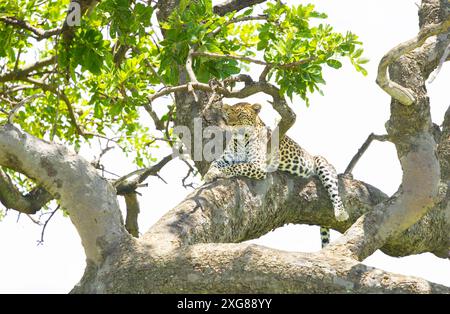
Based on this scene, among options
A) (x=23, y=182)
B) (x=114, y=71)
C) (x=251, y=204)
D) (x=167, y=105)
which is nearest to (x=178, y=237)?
(x=251, y=204)

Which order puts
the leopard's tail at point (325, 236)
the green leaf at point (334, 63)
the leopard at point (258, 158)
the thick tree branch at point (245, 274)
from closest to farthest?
the thick tree branch at point (245, 274)
the green leaf at point (334, 63)
the leopard at point (258, 158)
the leopard's tail at point (325, 236)

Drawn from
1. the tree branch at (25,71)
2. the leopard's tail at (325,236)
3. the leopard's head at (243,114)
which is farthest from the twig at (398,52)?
the tree branch at (25,71)

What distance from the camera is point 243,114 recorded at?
8.84m

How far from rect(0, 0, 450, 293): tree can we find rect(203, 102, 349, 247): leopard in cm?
15

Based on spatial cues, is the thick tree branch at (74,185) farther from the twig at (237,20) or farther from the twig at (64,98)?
the twig at (64,98)

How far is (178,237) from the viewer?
6.07 m

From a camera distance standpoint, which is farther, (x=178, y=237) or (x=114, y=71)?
(x=114, y=71)

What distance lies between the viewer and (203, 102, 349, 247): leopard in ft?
25.5

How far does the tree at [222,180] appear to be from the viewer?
17.2ft

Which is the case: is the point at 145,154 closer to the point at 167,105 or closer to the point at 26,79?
the point at 167,105

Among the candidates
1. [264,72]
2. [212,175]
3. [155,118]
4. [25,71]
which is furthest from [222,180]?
[25,71]

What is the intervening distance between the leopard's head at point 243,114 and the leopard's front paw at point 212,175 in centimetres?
119
